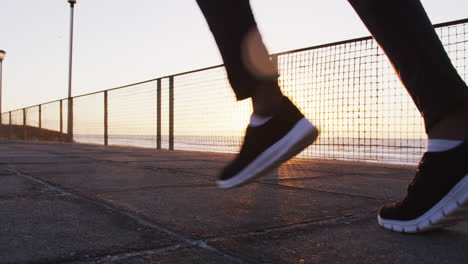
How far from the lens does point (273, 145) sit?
1185 millimetres

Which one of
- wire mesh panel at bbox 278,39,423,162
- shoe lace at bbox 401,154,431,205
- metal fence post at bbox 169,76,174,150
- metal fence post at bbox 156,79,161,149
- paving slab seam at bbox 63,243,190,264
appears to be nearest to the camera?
paving slab seam at bbox 63,243,190,264

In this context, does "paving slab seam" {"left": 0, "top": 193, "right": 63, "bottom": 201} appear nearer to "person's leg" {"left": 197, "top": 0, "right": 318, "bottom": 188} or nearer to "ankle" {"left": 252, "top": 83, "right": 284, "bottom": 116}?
"person's leg" {"left": 197, "top": 0, "right": 318, "bottom": 188}

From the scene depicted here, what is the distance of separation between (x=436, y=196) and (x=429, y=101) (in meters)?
0.25

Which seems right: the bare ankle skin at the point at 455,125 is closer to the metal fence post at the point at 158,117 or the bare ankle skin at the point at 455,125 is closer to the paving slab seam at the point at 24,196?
the paving slab seam at the point at 24,196

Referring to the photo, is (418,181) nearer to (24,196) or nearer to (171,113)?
(24,196)

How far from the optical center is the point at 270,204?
144 cm

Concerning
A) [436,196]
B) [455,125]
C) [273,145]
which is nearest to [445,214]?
[436,196]

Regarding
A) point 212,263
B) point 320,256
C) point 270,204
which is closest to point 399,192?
point 270,204

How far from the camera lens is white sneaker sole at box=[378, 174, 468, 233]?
36.5 inches

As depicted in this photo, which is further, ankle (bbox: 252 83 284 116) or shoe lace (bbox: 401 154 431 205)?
ankle (bbox: 252 83 284 116)

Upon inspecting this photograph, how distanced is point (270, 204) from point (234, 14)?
0.72 meters

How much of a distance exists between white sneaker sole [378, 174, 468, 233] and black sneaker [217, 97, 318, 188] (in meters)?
0.37

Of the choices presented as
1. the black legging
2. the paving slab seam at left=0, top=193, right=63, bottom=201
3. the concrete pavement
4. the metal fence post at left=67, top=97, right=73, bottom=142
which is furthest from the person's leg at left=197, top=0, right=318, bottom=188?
the metal fence post at left=67, top=97, right=73, bottom=142

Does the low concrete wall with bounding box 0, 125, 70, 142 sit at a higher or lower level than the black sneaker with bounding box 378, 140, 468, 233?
higher
